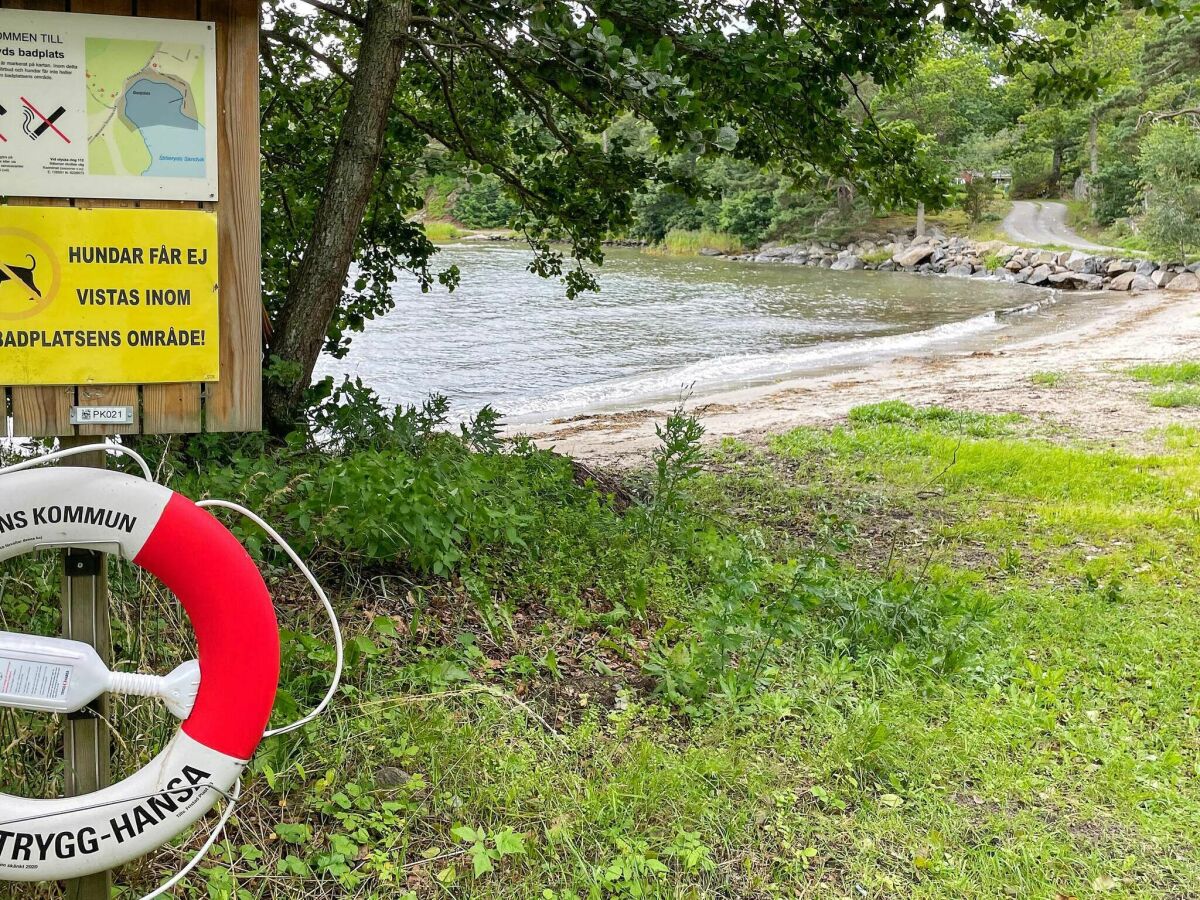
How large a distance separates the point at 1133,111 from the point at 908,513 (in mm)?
43947

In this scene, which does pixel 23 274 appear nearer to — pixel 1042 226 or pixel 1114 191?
pixel 1114 191

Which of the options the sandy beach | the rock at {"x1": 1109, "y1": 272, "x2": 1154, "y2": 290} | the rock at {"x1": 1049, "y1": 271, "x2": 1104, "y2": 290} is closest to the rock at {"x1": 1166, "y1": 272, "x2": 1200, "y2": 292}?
the rock at {"x1": 1109, "y1": 272, "x2": 1154, "y2": 290}

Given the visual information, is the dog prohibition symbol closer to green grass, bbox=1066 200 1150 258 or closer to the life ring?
the life ring

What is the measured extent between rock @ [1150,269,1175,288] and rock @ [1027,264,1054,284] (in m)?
3.73

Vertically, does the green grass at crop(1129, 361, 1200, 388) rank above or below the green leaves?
above

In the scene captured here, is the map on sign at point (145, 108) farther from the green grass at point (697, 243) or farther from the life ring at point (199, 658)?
the green grass at point (697, 243)

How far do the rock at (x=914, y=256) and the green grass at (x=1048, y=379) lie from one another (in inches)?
1239

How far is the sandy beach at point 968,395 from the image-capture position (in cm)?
881

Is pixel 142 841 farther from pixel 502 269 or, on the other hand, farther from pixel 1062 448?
pixel 502 269

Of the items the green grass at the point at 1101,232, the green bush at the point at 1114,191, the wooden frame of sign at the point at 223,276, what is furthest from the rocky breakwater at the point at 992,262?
the wooden frame of sign at the point at 223,276

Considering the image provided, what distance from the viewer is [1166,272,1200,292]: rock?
2895 centimetres

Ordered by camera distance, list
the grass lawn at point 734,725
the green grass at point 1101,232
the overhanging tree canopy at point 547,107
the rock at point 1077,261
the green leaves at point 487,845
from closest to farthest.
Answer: the green leaves at point 487,845 → the grass lawn at point 734,725 → the overhanging tree canopy at point 547,107 → the rock at point 1077,261 → the green grass at point 1101,232

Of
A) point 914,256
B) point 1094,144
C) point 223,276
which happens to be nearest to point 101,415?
point 223,276

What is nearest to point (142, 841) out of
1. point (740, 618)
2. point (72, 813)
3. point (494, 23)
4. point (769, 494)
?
point (72, 813)
